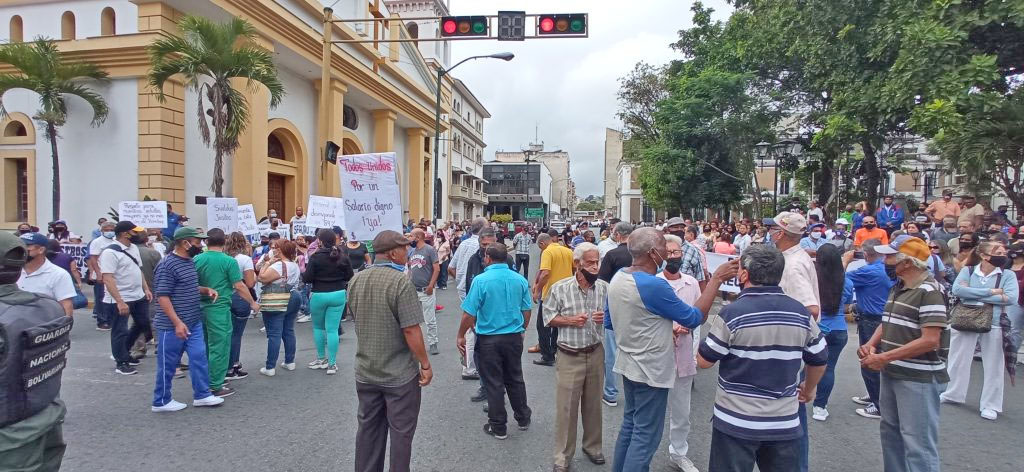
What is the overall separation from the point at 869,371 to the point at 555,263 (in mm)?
3387

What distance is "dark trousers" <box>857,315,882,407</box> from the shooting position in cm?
482

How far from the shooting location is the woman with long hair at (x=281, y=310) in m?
6.24

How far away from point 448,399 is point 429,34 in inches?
1496

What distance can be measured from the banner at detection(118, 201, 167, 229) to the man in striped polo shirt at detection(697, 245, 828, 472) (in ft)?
33.0

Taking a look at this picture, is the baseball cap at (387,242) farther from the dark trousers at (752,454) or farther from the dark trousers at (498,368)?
the dark trousers at (752,454)

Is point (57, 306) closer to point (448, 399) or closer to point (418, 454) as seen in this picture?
point (418, 454)

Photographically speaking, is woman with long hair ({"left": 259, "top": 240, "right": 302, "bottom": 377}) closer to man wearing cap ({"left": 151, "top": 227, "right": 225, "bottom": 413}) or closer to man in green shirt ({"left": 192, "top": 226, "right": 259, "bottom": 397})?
man in green shirt ({"left": 192, "top": 226, "right": 259, "bottom": 397})

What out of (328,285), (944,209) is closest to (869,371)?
(328,285)

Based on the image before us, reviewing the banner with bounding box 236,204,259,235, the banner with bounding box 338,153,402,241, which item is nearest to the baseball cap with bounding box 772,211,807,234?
the banner with bounding box 338,153,402,241

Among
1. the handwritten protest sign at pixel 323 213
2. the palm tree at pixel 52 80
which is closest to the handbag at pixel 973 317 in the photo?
the handwritten protest sign at pixel 323 213

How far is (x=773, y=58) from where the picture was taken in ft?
62.2

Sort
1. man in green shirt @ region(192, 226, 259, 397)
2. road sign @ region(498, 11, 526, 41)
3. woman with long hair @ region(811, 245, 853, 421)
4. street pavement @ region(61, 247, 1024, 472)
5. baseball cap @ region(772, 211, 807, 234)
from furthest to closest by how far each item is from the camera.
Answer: road sign @ region(498, 11, 526, 41), man in green shirt @ region(192, 226, 259, 397), woman with long hair @ region(811, 245, 853, 421), street pavement @ region(61, 247, 1024, 472), baseball cap @ region(772, 211, 807, 234)

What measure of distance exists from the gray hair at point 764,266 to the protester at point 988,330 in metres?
4.07

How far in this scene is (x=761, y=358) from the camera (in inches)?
106
